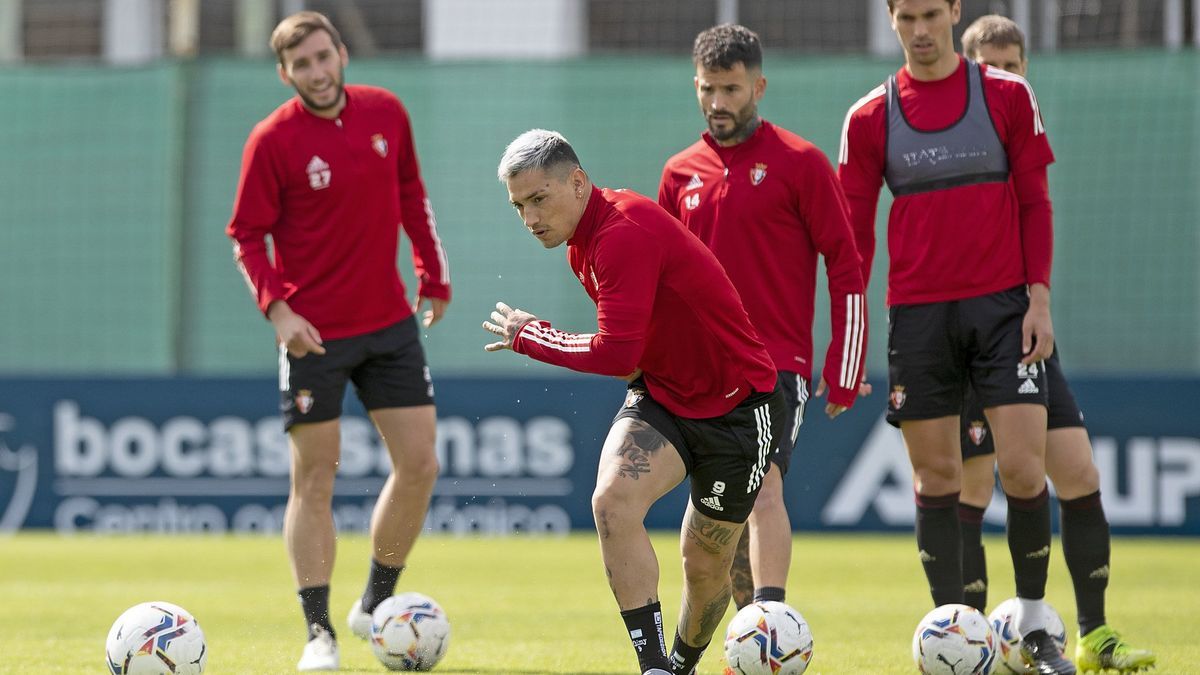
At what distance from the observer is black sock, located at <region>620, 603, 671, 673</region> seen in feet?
17.1

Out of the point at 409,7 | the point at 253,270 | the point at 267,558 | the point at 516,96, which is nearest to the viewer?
the point at 253,270

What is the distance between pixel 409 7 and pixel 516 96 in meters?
2.12

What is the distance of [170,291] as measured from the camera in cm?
1448

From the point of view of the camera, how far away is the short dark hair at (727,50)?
618cm

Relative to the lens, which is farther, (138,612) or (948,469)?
(948,469)

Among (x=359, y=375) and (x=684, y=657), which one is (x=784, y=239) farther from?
(x=359, y=375)

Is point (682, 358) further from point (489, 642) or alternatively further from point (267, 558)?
point (267, 558)

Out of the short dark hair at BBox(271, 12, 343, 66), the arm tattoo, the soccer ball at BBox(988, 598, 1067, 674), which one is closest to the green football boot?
the soccer ball at BBox(988, 598, 1067, 674)

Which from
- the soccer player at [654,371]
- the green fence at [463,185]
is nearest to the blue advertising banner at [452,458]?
the green fence at [463,185]

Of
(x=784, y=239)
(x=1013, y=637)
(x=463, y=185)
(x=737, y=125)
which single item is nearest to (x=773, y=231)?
(x=784, y=239)

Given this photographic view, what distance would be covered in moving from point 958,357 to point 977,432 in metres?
0.80

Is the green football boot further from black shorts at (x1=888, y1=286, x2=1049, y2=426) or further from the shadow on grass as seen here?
the shadow on grass

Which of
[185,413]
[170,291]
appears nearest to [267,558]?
[185,413]

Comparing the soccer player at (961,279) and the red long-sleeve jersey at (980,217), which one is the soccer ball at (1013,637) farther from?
the red long-sleeve jersey at (980,217)
